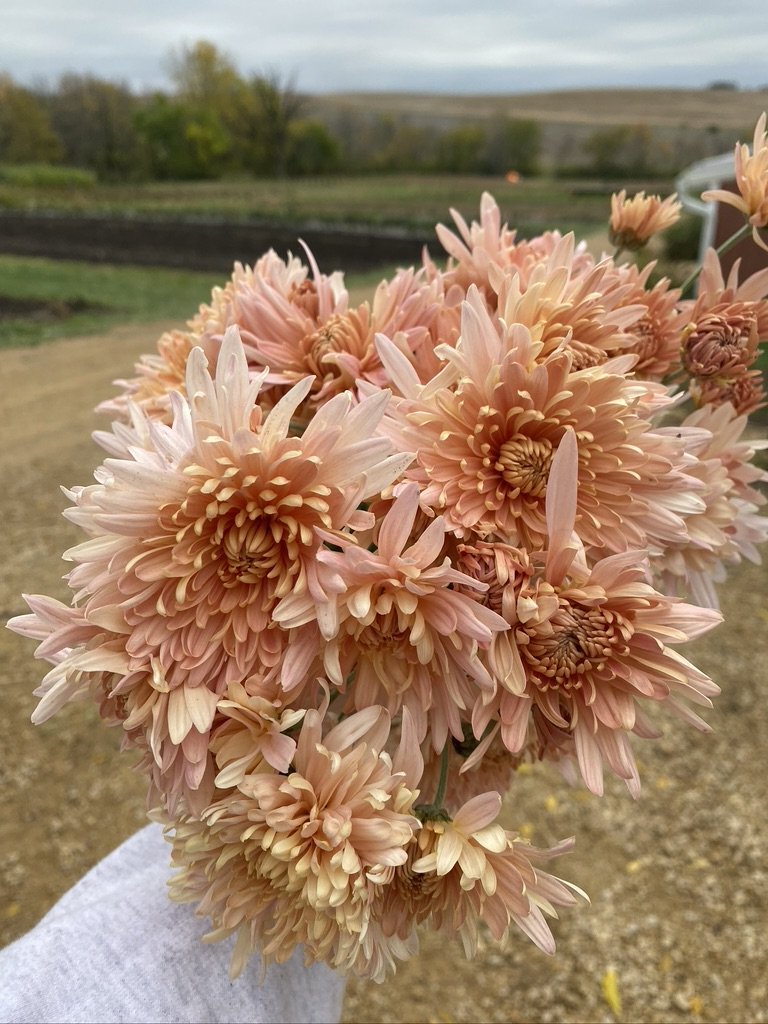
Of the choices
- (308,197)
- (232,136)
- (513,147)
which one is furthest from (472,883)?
(232,136)

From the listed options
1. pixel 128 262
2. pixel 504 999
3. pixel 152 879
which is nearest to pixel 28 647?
pixel 504 999

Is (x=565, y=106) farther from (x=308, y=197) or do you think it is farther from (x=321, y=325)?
(x=321, y=325)

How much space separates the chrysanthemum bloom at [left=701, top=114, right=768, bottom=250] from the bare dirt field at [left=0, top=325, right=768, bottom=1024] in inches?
59.7

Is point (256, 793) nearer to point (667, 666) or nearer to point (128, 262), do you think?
point (667, 666)

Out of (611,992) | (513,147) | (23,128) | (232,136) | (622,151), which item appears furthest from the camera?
(232,136)

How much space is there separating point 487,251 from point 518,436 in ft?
0.60

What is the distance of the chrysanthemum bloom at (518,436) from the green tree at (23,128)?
1136cm

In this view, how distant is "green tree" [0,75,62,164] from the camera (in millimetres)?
9430

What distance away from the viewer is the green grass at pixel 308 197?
10.9 meters

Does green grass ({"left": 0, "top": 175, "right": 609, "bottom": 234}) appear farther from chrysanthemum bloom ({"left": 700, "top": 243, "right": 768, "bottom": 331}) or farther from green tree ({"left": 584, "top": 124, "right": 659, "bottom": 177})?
chrysanthemum bloom ({"left": 700, "top": 243, "right": 768, "bottom": 331})

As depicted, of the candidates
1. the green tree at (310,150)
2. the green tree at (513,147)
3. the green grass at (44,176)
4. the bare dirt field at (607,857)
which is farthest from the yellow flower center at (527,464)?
the green tree at (310,150)

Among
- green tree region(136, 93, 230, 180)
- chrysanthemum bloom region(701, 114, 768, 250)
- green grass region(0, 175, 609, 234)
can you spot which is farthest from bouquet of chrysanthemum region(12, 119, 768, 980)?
green tree region(136, 93, 230, 180)

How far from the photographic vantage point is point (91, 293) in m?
7.76

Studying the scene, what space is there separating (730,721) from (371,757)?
6.77 ft
